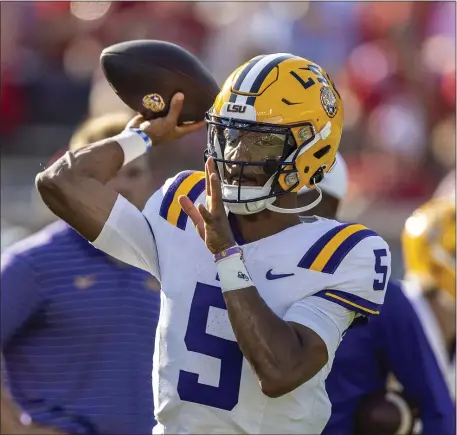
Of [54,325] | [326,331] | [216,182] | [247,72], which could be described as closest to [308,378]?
[326,331]

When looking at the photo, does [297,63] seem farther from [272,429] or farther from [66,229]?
[66,229]

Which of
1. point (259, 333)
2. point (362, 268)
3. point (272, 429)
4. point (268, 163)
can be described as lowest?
point (272, 429)

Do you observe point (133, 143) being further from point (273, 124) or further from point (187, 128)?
point (273, 124)

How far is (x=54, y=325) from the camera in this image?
11.7ft

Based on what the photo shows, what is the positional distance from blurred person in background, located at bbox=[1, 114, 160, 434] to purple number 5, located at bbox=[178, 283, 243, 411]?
975 millimetres

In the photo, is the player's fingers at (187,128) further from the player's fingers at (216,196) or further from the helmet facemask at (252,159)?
the player's fingers at (216,196)

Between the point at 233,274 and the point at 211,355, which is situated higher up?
the point at 233,274

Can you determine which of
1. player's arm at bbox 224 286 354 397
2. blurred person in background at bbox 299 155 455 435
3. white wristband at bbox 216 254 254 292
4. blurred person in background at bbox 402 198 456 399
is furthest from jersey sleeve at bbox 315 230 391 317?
blurred person in background at bbox 402 198 456 399

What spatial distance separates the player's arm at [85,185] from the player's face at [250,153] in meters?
0.34

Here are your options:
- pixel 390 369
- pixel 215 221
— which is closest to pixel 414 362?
pixel 390 369

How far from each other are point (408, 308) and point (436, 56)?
4.95m

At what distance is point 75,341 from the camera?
11.6ft

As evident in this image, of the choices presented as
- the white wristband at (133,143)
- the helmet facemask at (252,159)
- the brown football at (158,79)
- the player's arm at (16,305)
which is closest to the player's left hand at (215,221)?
the helmet facemask at (252,159)

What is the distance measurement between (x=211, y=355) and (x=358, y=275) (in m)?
0.40
